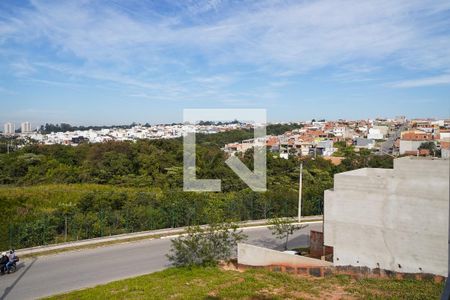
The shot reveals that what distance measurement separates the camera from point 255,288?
30.0 feet

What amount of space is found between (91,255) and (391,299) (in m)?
9.62

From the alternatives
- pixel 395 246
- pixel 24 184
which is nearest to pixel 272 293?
pixel 395 246

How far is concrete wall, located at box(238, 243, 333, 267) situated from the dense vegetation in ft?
18.8

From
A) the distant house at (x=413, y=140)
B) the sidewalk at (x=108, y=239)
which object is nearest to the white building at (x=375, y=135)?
the distant house at (x=413, y=140)

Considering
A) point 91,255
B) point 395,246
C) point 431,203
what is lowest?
point 91,255

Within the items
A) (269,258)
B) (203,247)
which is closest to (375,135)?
(269,258)

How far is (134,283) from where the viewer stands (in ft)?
32.8

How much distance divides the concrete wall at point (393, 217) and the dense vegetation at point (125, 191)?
7.40m

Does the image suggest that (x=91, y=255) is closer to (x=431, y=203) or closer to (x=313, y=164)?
(x=431, y=203)

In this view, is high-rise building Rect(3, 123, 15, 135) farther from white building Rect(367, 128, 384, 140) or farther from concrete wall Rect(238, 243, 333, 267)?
concrete wall Rect(238, 243, 333, 267)

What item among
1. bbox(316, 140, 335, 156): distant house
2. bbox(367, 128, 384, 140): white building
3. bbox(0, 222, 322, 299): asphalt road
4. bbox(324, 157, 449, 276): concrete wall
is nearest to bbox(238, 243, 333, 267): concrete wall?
bbox(324, 157, 449, 276): concrete wall

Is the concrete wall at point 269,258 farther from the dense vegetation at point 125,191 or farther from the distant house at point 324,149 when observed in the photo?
the distant house at point 324,149

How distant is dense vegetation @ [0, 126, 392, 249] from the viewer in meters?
16.3

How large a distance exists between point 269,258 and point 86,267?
5.54 meters
